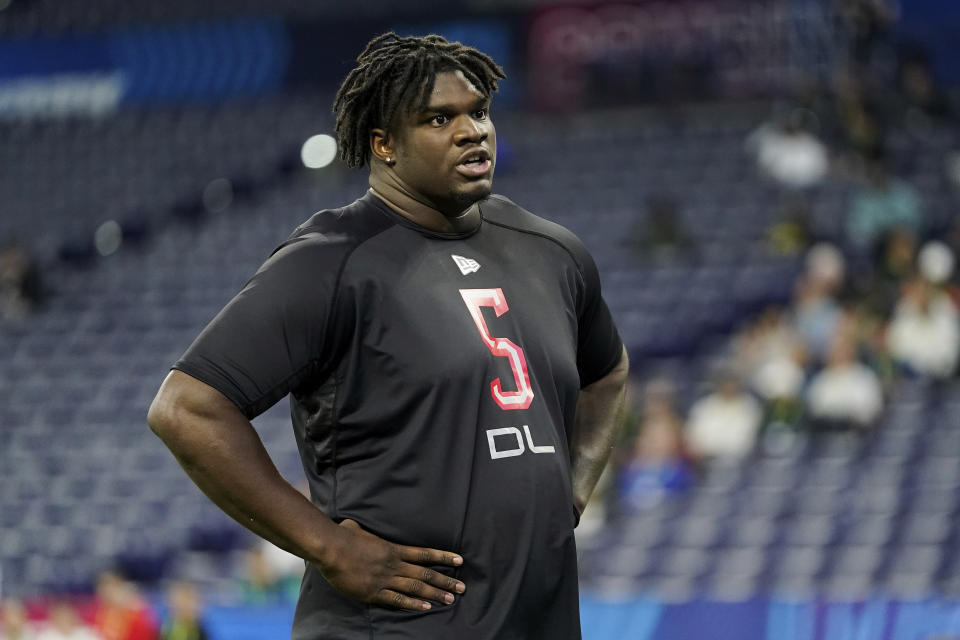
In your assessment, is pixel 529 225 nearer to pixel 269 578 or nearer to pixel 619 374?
pixel 619 374

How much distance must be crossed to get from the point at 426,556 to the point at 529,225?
714 mm

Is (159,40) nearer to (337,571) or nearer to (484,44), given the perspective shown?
(484,44)

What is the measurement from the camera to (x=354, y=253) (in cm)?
269


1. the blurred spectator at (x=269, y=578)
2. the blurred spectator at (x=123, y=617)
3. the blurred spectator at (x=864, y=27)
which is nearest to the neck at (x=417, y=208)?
the blurred spectator at (x=123, y=617)

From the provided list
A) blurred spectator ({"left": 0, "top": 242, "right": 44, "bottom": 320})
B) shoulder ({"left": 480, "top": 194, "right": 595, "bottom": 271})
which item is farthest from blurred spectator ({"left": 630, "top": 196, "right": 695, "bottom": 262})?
shoulder ({"left": 480, "top": 194, "right": 595, "bottom": 271})

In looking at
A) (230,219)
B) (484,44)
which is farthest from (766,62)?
(230,219)

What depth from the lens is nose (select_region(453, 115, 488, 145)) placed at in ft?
8.92

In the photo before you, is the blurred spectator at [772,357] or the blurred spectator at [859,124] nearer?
the blurred spectator at [772,357]

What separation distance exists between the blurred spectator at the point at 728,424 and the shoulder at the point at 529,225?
6995 millimetres

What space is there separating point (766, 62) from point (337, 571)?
13793 mm

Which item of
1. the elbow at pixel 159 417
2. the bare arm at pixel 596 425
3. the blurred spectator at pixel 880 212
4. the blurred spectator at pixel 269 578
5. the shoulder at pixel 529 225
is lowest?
the blurred spectator at pixel 269 578

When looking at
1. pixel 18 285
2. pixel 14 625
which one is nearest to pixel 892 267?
pixel 14 625

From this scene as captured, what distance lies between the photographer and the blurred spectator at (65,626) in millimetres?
9766

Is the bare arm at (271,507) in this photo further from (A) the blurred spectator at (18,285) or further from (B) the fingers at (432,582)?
(A) the blurred spectator at (18,285)
